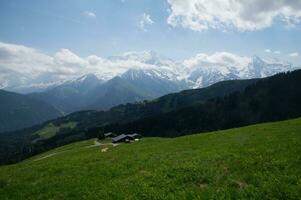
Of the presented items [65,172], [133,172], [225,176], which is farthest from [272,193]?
[65,172]

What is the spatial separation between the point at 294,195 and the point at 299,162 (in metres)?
6.26

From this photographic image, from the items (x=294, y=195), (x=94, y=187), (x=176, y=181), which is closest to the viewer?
(x=294, y=195)

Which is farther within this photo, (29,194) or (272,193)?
(29,194)

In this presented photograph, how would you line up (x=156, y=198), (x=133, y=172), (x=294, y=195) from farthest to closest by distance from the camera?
(x=133, y=172), (x=156, y=198), (x=294, y=195)

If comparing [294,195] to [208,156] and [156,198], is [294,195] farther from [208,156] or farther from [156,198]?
[208,156]

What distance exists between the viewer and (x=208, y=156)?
2891cm

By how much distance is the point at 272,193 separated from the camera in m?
18.1

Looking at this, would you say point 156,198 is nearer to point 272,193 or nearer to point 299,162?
point 272,193

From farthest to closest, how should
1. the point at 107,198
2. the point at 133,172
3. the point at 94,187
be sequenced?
the point at 133,172
the point at 94,187
the point at 107,198

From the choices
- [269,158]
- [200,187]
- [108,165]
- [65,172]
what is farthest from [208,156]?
[65,172]

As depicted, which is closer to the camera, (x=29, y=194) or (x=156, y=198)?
(x=156, y=198)

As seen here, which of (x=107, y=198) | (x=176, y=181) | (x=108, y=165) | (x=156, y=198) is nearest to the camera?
(x=156, y=198)

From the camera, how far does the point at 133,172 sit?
27375 mm

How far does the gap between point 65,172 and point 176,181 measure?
45.0ft
